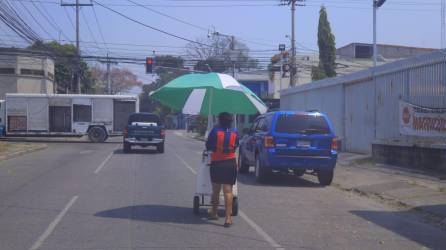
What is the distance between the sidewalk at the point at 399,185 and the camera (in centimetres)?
1249

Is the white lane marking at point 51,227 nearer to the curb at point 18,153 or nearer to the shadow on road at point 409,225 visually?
the shadow on road at point 409,225

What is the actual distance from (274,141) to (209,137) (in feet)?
19.5

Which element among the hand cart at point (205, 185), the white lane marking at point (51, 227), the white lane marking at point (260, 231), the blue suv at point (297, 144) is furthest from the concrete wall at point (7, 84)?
the hand cart at point (205, 185)

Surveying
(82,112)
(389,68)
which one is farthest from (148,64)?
(389,68)

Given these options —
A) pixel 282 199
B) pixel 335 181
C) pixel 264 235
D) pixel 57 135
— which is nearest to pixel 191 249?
pixel 264 235

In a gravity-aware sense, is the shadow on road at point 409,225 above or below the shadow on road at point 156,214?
below

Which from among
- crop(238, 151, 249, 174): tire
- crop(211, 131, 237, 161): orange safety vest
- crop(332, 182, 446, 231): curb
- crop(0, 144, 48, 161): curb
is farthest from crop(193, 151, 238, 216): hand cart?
crop(0, 144, 48, 161): curb

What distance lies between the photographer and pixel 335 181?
57.8 ft

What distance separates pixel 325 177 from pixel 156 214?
6.91 meters

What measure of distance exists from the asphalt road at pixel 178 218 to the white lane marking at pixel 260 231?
0.05 ft

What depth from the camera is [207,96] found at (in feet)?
38.9

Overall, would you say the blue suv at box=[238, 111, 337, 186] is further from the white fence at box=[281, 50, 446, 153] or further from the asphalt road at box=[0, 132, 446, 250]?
the white fence at box=[281, 50, 446, 153]

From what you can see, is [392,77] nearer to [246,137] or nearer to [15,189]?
[246,137]

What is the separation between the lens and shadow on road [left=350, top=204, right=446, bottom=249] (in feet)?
30.3
